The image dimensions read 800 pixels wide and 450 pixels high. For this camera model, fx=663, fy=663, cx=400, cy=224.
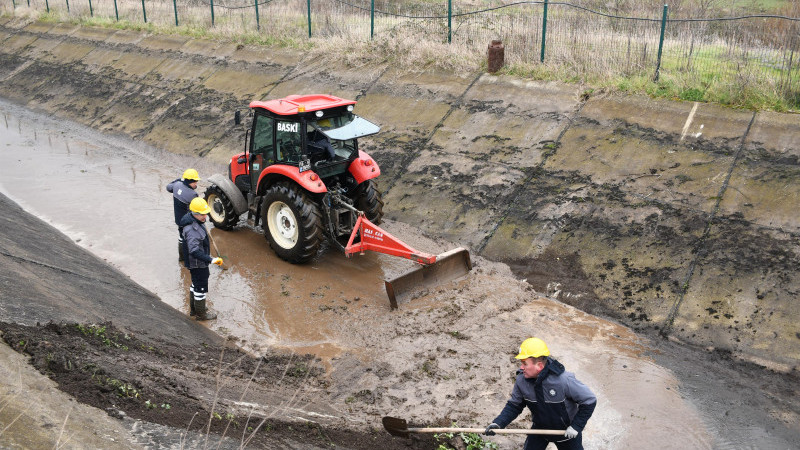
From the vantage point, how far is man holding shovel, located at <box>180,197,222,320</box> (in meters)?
7.67

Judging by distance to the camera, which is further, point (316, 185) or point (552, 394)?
point (316, 185)

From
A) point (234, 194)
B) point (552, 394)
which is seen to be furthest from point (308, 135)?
point (552, 394)

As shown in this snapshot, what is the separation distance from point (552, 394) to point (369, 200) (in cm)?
538

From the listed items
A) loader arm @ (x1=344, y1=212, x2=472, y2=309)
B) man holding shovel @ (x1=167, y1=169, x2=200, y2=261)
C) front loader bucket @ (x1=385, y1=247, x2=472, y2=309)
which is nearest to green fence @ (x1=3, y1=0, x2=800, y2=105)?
front loader bucket @ (x1=385, y1=247, x2=472, y2=309)

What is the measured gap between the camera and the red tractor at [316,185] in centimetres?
869

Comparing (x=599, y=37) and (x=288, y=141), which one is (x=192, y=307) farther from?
(x=599, y=37)

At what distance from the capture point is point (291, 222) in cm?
930

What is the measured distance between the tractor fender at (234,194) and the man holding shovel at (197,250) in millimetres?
2062

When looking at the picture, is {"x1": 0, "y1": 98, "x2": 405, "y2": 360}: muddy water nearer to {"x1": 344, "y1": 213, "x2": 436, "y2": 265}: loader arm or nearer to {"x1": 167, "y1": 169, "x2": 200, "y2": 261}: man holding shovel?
{"x1": 344, "y1": 213, "x2": 436, "y2": 265}: loader arm

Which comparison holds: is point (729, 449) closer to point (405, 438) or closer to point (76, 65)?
point (405, 438)

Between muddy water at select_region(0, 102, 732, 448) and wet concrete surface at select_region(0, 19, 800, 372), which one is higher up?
wet concrete surface at select_region(0, 19, 800, 372)

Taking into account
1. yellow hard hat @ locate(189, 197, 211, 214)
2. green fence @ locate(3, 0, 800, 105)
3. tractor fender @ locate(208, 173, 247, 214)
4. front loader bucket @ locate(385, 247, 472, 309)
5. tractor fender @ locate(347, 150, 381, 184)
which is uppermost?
green fence @ locate(3, 0, 800, 105)

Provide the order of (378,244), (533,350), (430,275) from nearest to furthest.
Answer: (533,350) < (430,275) < (378,244)

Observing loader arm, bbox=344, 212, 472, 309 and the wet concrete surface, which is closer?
the wet concrete surface
